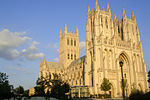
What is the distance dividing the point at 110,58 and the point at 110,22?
54.7ft

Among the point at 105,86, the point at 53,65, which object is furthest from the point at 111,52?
the point at 53,65

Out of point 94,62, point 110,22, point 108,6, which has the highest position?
point 108,6

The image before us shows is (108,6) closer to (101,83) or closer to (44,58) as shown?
(101,83)

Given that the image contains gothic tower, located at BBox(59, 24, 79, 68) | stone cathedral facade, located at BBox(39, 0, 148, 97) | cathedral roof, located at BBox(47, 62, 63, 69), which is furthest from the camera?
gothic tower, located at BBox(59, 24, 79, 68)

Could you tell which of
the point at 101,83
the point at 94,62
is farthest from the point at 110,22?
the point at 101,83

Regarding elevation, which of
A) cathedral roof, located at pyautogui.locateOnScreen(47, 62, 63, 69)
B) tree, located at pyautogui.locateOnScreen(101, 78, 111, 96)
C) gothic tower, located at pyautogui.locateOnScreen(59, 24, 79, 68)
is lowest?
tree, located at pyautogui.locateOnScreen(101, 78, 111, 96)

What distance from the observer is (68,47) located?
355 ft

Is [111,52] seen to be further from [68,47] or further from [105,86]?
[68,47]

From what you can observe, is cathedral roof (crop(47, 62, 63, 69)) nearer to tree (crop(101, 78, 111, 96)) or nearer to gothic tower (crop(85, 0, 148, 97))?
gothic tower (crop(85, 0, 148, 97))

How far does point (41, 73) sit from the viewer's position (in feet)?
329

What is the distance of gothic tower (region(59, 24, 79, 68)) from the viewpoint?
10588 cm

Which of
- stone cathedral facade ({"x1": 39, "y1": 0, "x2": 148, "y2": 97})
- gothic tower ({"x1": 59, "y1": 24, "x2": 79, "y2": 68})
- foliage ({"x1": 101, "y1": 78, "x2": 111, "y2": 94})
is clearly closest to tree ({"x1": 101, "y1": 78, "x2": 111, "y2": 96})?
foliage ({"x1": 101, "y1": 78, "x2": 111, "y2": 94})

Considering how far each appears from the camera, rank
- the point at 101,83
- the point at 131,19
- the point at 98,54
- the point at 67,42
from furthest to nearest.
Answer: the point at 67,42
the point at 131,19
the point at 98,54
the point at 101,83

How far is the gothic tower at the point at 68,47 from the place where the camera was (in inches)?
4168
